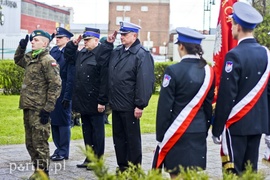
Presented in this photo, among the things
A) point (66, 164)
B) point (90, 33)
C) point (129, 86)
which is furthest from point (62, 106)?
point (129, 86)

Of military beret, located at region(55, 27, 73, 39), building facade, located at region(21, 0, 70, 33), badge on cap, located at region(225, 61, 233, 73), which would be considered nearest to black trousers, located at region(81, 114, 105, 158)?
military beret, located at region(55, 27, 73, 39)

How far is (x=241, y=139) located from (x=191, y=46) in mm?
1023

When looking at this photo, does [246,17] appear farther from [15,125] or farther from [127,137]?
[15,125]

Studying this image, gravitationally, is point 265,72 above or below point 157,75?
above

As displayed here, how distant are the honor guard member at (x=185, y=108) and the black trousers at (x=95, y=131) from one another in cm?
283

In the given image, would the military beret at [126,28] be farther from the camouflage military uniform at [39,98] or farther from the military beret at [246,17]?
the military beret at [246,17]

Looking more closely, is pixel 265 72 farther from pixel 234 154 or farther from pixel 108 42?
pixel 108 42

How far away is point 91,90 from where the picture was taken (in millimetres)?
8125

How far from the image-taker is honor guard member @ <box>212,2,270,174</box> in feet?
17.3

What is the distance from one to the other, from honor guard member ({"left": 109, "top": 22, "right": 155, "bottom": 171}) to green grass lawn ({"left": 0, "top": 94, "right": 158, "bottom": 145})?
378 cm

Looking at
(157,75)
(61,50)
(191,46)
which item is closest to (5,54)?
(157,75)

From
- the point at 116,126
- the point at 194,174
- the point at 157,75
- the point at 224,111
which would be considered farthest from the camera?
the point at 157,75

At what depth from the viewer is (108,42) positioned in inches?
301

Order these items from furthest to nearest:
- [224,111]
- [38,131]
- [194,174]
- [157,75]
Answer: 1. [157,75]
2. [38,131]
3. [224,111]
4. [194,174]
